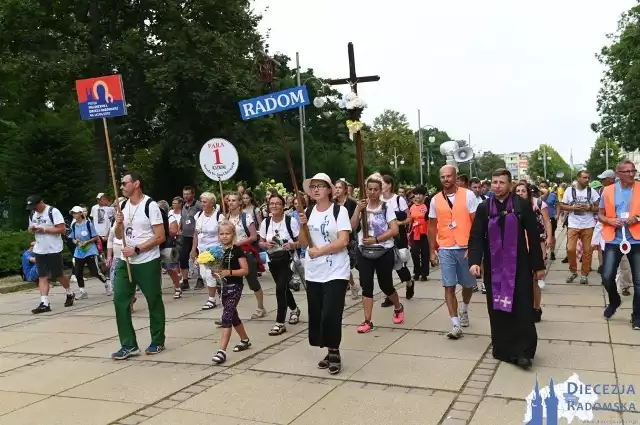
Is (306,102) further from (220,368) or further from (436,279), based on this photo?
(436,279)

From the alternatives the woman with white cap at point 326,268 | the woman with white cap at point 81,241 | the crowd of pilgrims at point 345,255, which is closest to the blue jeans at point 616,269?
the crowd of pilgrims at point 345,255

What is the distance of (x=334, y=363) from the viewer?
5484mm

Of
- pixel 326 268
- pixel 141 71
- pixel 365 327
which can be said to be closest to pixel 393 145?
pixel 141 71

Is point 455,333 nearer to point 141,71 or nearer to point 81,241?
point 81,241

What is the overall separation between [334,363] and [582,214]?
6.44 metres

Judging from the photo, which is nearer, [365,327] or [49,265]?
[365,327]

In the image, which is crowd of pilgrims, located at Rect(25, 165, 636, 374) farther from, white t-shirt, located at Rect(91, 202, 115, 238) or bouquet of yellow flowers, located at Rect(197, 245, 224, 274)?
white t-shirt, located at Rect(91, 202, 115, 238)

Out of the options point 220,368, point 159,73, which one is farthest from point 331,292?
point 159,73

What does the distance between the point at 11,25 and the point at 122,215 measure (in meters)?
18.0

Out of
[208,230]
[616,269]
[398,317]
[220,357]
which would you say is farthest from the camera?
[208,230]

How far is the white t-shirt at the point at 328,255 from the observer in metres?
5.51

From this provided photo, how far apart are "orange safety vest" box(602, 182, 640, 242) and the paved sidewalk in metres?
1.04

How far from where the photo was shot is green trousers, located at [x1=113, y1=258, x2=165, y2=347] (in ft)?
20.8

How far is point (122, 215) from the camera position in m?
6.46
